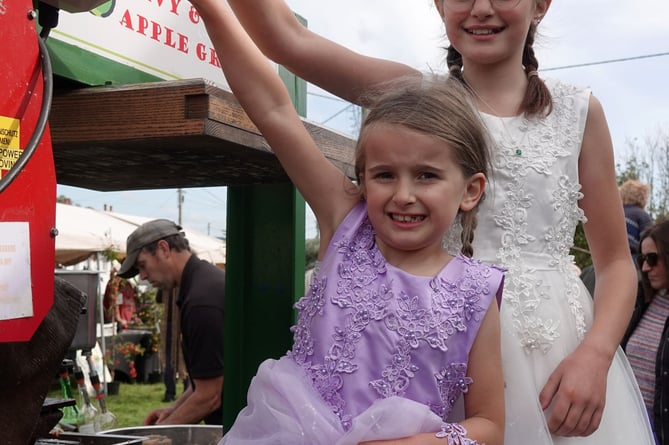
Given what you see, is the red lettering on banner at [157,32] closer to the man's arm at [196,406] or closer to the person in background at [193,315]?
the person in background at [193,315]

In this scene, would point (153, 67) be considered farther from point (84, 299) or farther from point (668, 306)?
point (668, 306)

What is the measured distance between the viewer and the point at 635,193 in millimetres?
5332

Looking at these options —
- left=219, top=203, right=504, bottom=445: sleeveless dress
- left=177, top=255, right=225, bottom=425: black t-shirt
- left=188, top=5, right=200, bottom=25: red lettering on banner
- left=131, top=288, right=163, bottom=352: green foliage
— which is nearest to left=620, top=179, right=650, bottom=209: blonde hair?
left=177, top=255, right=225, bottom=425: black t-shirt

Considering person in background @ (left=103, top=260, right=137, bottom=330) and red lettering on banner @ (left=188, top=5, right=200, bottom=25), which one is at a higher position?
red lettering on banner @ (left=188, top=5, right=200, bottom=25)

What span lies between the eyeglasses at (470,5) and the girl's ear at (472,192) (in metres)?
0.37

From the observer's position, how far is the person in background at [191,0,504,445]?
1.21 metres

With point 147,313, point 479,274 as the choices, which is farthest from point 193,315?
point 147,313

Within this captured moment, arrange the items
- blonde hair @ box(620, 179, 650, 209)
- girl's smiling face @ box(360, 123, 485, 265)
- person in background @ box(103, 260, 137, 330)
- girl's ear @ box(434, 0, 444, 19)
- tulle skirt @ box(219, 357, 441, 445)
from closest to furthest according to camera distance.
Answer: tulle skirt @ box(219, 357, 441, 445) → girl's smiling face @ box(360, 123, 485, 265) → girl's ear @ box(434, 0, 444, 19) → blonde hair @ box(620, 179, 650, 209) → person in background @ box(103, 260, 137, 330)

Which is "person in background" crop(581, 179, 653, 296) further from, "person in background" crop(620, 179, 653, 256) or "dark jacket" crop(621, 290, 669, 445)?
"dark jacket" crop(621, 290, 669, 445)

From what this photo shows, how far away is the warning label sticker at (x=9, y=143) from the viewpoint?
1.00 metres

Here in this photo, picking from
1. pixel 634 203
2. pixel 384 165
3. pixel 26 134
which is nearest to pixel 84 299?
pixel 26 134

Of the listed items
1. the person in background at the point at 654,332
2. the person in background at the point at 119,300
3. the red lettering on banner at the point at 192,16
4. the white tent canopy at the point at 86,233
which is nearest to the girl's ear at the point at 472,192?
the red lettering on banner at the point at 192,16

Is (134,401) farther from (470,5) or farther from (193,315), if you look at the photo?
(470,5)

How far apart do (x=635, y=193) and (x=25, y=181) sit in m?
4.91
